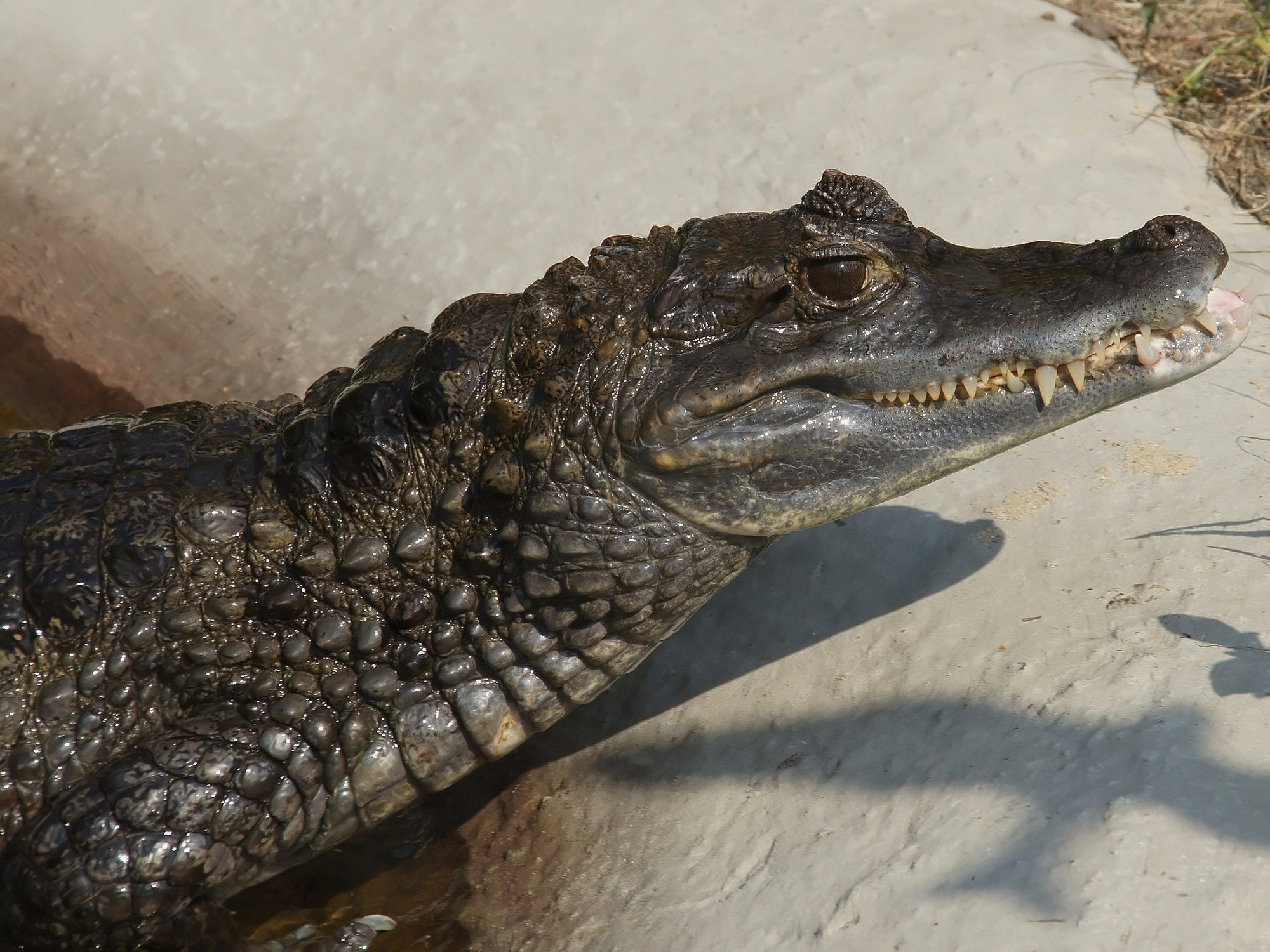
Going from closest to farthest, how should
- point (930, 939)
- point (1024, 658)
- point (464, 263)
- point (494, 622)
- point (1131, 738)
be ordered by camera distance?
point (930, 939), point (1131, 738), point (494, 622), point (1024, 658), point (464, 263)

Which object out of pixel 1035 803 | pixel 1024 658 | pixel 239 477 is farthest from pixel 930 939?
pixel 239 477

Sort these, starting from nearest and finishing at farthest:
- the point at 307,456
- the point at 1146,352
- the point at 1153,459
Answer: the point at 1146,352 → the point at 307,456 → the point at 1153,459

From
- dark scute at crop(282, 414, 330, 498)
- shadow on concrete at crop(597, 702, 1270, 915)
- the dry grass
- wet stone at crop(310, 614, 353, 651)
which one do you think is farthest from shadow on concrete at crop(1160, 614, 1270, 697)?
the dry grass

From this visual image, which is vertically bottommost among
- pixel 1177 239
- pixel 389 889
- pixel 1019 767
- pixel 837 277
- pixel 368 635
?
pixel 1019 767

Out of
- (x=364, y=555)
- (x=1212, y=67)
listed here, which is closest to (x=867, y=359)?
(x=364, y=555)

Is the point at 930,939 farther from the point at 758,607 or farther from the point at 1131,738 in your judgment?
A: the point at 758,607

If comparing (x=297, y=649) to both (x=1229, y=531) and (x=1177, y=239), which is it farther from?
(x=1229, y=531)
